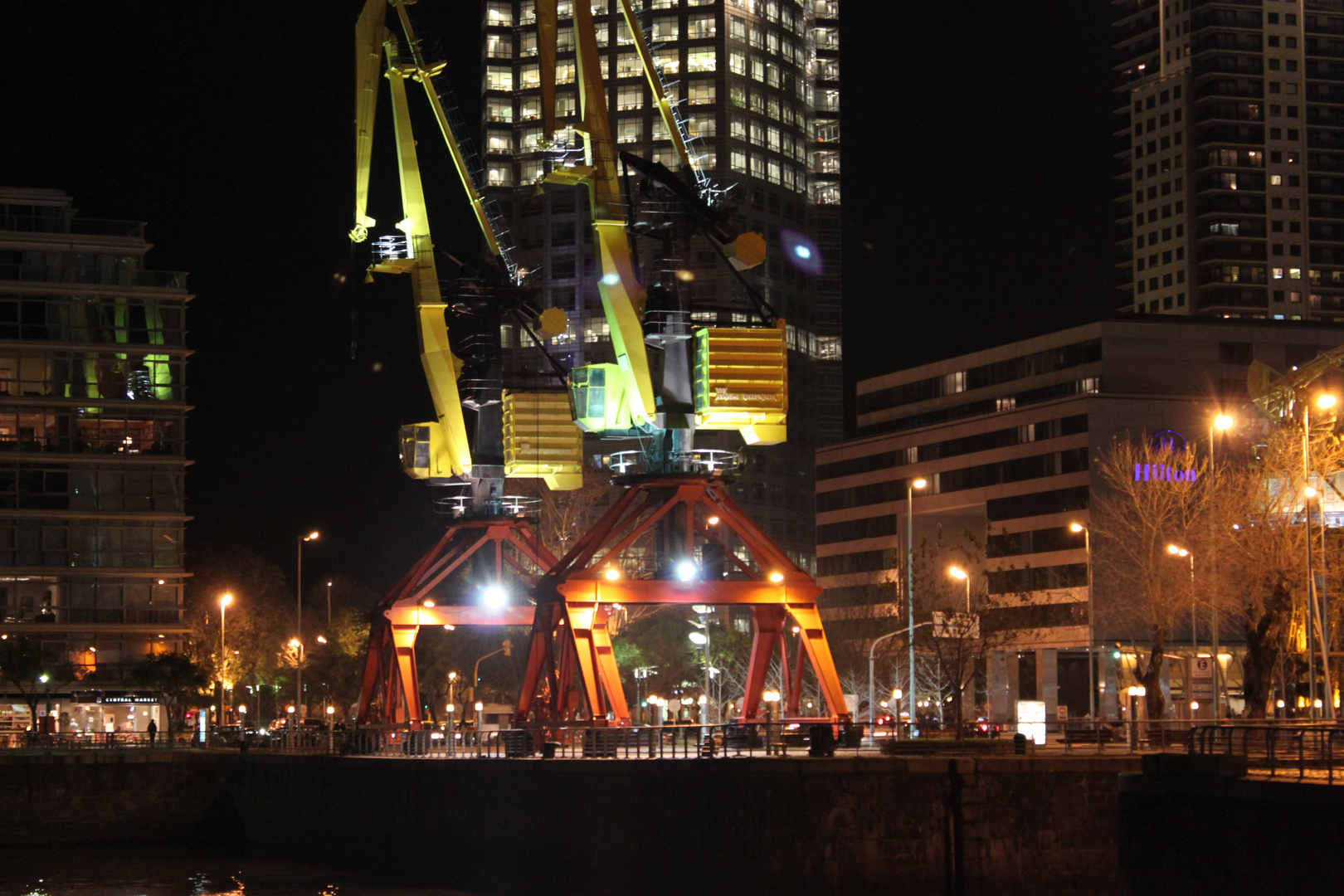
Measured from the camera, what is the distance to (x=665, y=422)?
6319 cm

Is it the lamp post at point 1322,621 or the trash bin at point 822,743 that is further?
the lamp post at point 1322,621

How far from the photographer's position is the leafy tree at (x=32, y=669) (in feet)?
292

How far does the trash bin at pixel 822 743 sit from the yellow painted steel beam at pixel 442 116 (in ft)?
109

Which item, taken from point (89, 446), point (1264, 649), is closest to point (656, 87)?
point (1264, 649)

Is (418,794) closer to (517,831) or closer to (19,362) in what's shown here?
(517,831)

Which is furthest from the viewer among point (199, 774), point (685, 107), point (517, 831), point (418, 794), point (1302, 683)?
point (685, 107)

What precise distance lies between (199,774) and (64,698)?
23085mm

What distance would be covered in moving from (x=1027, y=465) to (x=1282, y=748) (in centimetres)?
8583

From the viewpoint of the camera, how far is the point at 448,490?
79312 millimetres

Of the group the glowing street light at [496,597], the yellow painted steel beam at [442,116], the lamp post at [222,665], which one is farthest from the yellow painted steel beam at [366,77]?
the lamp post at [222,665]

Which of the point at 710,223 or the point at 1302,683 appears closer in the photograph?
the point at 710,223

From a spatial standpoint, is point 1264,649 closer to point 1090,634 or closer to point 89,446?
point 1090,634

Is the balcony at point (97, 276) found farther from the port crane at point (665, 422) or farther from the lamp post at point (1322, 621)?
the lamp post at point (1322, 621)

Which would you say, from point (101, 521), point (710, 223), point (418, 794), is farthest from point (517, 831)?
point (101, 521)
